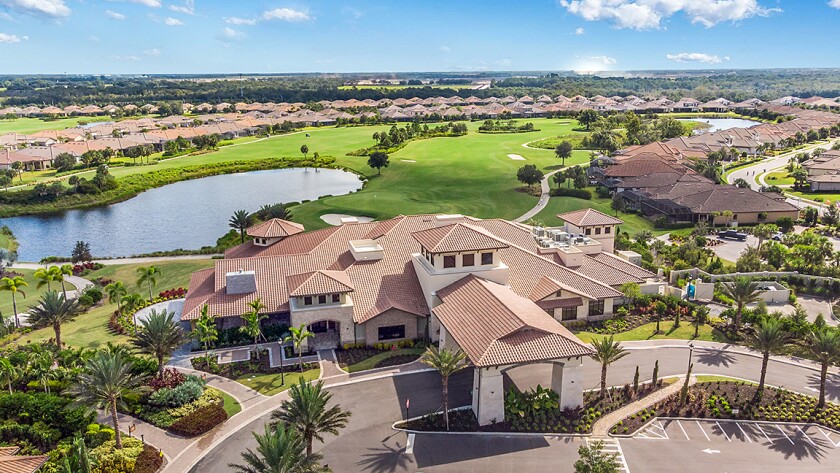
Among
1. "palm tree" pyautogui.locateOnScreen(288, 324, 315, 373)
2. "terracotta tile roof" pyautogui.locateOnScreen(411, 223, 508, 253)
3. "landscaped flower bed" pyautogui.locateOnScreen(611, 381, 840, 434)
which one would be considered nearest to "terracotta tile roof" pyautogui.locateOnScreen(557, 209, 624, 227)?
"terracotta tile roof" pyautogui.locateOnScreen(411, 223, 508, 253)

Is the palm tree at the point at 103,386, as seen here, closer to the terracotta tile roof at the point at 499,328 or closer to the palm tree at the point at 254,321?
the palm tree at the point at 254,321

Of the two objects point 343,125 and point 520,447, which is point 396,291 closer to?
point 520,447

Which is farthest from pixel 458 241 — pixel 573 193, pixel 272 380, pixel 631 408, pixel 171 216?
pixel 171 216

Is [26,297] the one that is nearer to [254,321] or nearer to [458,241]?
[254,321]

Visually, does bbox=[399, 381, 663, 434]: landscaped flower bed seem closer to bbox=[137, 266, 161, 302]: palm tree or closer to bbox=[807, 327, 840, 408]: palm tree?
bbox=[807, 327, 840, 408]: palm tree

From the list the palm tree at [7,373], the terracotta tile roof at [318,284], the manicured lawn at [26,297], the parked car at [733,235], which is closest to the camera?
the palm tree at [7,373]

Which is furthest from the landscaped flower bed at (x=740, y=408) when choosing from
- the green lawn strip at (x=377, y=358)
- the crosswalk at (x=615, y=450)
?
the green lawn strip at (x=377, y=358)
